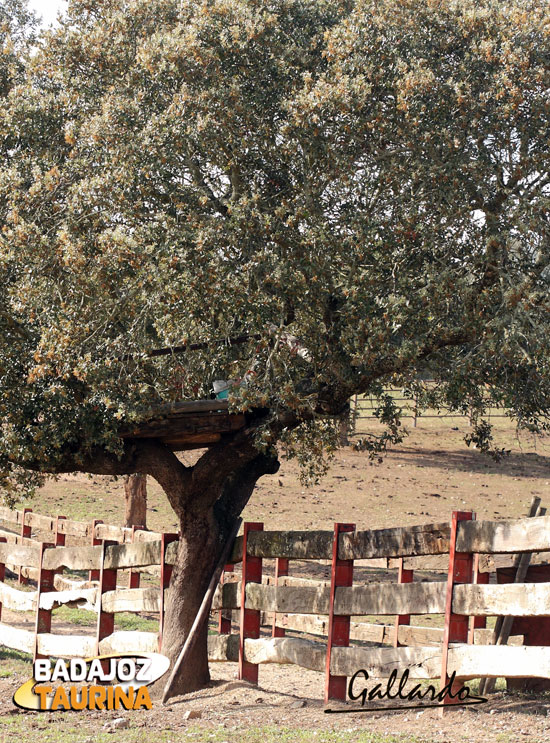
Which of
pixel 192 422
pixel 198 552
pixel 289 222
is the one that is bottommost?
pixel 198 552

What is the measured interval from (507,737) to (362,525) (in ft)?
65.7

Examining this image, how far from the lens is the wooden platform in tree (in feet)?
32.3

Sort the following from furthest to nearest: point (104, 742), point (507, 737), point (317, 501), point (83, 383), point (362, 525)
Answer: point (317, 501) < point (362, 525) < point (83, 383) < point (104, 742) < point (507, 737)

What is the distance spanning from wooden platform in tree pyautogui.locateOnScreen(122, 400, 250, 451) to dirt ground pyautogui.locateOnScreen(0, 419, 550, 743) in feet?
10.1

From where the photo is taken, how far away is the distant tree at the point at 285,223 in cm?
896

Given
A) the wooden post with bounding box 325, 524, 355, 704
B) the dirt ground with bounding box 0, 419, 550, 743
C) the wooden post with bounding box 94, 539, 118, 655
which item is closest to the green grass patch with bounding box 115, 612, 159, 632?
the dirt ground with bounding box 0, 419, 550, 743

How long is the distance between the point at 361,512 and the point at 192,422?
18.5m

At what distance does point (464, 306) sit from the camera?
930 cm

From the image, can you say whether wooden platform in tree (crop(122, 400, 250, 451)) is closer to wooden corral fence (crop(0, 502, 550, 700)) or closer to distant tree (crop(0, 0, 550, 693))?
distant tree (crop(0, 0, 550, 693))

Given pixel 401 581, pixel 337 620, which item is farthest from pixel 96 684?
pixel 401 581

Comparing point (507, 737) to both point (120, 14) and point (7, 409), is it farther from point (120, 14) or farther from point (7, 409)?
point (120, 14)

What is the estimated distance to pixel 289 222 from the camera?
353 inches

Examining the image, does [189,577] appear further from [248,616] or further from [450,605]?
[450,605]

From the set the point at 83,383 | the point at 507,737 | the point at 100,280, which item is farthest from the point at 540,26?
the point at 507,737
